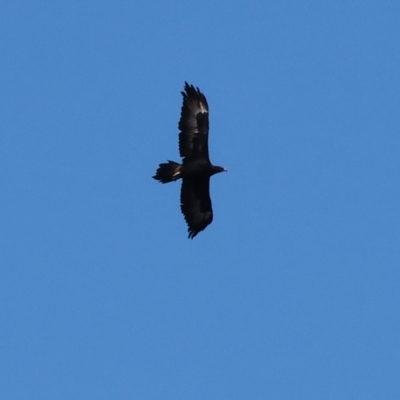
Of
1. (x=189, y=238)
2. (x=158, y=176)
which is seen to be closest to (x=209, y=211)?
(x=189, y=238)

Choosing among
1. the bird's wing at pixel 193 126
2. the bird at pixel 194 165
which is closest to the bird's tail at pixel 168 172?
the bird at pixel 194 165

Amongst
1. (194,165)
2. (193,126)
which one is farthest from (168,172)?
(193,126)

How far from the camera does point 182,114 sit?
27.7m

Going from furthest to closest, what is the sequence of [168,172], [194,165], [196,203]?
[196,203] < [194,165] < [168,172]

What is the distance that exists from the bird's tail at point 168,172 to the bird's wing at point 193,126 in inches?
26.8

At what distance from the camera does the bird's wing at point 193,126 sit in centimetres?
2731

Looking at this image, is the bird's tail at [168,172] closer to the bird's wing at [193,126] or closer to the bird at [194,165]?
the bird at [194,165]

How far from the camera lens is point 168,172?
26.4 m

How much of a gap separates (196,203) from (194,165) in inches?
65.1

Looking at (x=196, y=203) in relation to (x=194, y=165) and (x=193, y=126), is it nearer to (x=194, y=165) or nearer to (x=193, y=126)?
(x=194, y=165)

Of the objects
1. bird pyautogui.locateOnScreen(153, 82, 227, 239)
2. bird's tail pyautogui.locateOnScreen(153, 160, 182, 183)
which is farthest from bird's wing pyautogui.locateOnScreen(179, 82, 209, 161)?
bird's tail pyautogui.locateOnScreen(153, 160, 182, 183)

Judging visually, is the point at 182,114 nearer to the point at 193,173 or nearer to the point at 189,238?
the point at 193,173

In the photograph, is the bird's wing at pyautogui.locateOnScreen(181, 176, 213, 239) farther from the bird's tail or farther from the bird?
the bird's tail

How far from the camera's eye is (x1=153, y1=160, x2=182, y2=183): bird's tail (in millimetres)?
26172
